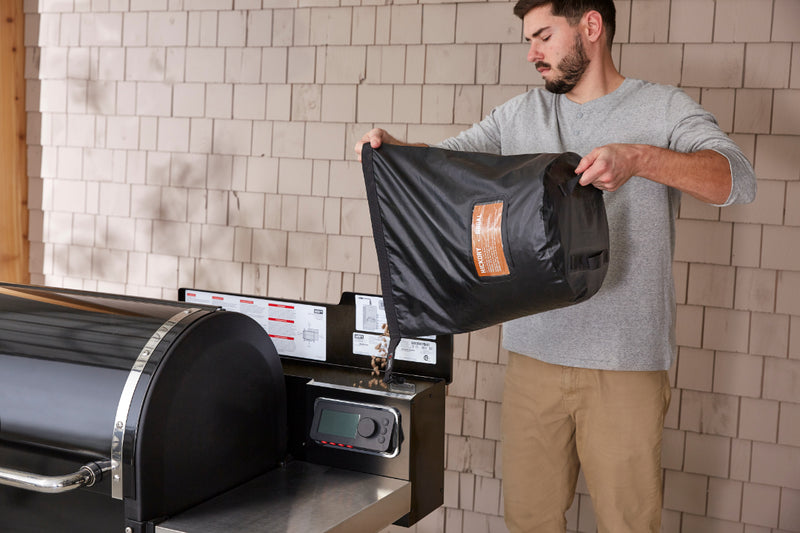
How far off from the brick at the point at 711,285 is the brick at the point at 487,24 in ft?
3.76

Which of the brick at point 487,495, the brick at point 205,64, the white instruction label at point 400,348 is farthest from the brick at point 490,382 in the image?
the brick at point 205,64

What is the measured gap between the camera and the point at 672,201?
7.13 ft

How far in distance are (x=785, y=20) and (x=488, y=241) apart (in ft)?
5.83

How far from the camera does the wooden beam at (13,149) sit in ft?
13.5

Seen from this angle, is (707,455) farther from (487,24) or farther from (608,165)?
(487,24)

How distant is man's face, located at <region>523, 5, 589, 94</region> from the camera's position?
2146 mm

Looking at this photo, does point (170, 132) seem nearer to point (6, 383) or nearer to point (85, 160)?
point (85, 160)

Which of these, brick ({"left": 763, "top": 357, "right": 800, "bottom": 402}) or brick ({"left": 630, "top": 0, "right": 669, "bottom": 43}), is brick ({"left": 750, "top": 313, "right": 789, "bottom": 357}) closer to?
brick ({"left": 763, "top": 357, "right": 800, "bottom": 402})

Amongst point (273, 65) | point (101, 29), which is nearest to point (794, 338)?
point (273, 65)

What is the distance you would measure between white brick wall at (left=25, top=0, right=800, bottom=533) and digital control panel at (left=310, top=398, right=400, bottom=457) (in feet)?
5.21

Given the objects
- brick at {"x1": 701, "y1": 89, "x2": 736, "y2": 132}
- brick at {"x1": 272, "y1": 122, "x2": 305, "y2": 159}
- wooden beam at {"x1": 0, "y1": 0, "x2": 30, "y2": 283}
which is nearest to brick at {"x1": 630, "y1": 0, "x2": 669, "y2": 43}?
brick at {"x1": 701, "y1": 89, "x2": 736, "y2": 132}

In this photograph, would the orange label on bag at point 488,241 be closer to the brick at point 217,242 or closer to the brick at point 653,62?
the brick at point 653,62

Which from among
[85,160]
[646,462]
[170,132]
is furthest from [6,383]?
[85,160]

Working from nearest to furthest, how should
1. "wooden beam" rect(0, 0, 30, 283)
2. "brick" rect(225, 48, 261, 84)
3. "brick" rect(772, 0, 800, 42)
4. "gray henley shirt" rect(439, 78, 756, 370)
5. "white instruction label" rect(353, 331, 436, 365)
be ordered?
"white instruction label" rect(353, 331, 436, 365), "gray henley shirt" rect(439, 78, 756, 370), "brick" rect(772, 0, 800, 42), "brick" rect(225, 48, 261, 84), "wooden beam" rect(0, 0, 30, 283)
